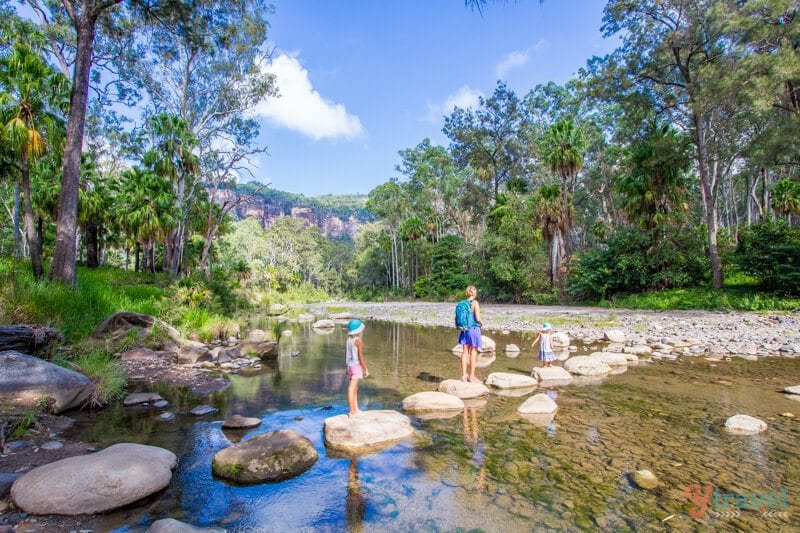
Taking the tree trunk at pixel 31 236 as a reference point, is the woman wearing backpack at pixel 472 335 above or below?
below

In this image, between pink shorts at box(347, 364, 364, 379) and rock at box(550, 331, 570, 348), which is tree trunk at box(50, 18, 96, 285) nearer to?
pink shorts at box(347, 364, 364, 379)

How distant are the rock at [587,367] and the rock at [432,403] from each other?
359 centimetres

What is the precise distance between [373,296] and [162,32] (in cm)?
4761

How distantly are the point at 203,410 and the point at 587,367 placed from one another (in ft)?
25.8

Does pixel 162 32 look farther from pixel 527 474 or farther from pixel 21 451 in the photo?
pixel 527 474

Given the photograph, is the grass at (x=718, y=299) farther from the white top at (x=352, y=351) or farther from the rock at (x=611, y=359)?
the white top at (x=352, y=351)

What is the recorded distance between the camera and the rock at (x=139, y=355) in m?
9.77

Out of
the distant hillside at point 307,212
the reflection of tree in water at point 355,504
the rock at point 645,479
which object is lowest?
the reflection of tree in water at point 355,504

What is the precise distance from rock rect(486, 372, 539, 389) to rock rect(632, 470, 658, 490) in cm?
366

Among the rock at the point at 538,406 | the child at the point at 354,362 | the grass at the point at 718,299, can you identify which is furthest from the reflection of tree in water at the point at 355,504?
the grass at the point at 718,299

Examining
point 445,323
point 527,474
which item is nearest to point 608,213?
point 445,323

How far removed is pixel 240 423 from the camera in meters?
5.99

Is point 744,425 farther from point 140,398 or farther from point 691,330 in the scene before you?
point 691,330

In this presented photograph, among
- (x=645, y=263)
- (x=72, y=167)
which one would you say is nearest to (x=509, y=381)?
(x=72, y=167)
